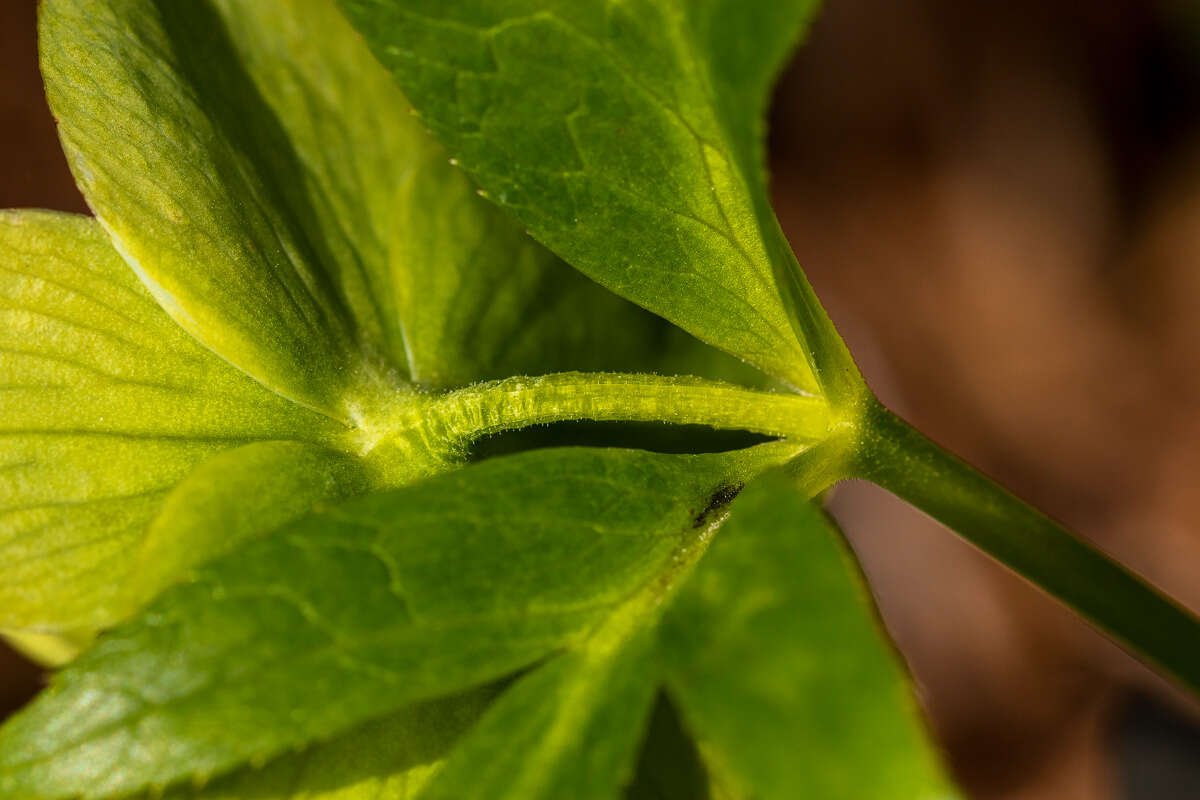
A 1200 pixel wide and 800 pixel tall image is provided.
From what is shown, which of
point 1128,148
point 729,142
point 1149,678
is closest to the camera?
point 729,142

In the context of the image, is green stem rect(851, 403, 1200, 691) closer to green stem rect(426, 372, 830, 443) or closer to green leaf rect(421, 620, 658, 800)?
green stem rect(426, 372, 830, 443)

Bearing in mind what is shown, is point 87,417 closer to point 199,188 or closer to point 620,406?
point 199,188

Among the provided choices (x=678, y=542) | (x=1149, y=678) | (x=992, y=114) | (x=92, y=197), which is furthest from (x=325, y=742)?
(x=992, y=114)

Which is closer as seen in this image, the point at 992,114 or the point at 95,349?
the point at 95,349

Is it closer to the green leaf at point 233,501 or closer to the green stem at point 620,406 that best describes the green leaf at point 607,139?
the green stem at point 620,406

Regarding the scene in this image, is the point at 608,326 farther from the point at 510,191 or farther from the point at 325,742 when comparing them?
the point at 325,742

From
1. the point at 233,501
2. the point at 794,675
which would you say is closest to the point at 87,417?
the point at 233,501
